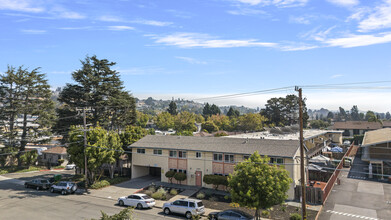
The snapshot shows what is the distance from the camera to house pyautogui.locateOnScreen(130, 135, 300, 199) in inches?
1256

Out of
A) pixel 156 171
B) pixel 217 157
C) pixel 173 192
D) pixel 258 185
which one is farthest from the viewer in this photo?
pixel 156 171

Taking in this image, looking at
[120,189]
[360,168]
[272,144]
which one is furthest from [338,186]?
[120,189]

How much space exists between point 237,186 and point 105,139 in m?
20.2

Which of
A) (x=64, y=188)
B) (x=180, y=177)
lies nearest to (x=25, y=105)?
(x=64, y=188)

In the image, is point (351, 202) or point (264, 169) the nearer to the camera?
point (264, 169)

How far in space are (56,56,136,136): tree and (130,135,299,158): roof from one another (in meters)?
12.6

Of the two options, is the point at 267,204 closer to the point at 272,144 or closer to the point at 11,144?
the point at 272,144

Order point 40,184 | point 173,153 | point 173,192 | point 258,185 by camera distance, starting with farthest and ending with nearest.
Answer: point 173,153
point 40,184
point 173,192
point 258,185

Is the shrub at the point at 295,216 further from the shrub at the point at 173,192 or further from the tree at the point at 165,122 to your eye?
the tree at the point at 165,122

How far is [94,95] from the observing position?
4984 centimetres

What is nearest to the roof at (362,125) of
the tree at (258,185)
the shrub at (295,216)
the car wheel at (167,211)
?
the shrub at (295,216)

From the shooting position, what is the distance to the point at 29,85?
50.9 metres

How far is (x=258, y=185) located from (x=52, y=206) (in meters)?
21.1

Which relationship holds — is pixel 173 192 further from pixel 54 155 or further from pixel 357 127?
pixel 357 127
